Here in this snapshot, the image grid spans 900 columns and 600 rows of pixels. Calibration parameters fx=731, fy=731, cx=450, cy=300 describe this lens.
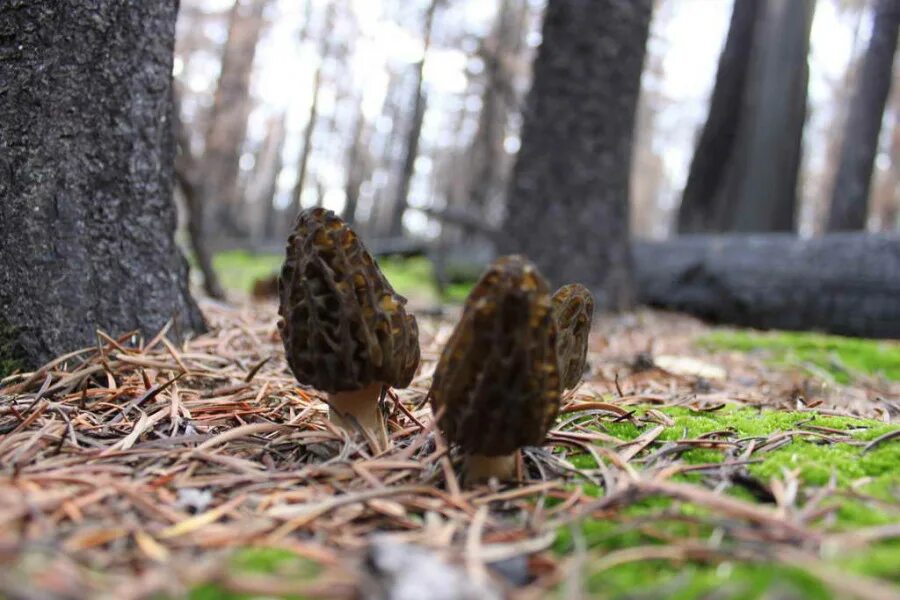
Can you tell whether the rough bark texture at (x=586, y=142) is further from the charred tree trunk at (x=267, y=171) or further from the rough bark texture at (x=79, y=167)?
the charred tree trunk at (x=267, y=171)

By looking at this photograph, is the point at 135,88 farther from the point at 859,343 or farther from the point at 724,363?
the point at 859,343

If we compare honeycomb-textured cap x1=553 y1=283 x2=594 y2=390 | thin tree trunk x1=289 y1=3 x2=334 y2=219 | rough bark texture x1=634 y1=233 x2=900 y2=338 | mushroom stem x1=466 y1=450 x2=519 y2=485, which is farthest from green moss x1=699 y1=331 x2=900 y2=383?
thin tree trunk x1=289 y1=3 x2=334 y2=219

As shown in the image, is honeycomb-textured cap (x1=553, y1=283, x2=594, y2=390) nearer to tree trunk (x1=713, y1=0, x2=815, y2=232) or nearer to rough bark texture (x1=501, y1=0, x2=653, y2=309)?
rough bark texture (x1=501, y1=0, x2=653, y2=309)

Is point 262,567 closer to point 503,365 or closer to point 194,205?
point 503,365

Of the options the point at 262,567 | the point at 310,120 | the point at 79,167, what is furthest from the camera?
the point at 310,120

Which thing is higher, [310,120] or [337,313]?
[310,120]

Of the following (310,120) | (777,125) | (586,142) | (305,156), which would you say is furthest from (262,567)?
(310,120)

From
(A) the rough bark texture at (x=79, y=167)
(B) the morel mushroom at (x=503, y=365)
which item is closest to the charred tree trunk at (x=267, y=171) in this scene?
(A) the rough bark texture at (x=79, y=167)
